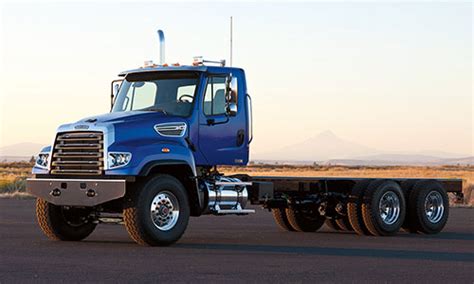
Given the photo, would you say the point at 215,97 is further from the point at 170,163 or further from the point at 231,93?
the point at 170,163

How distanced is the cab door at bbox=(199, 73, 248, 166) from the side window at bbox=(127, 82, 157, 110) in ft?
3.71

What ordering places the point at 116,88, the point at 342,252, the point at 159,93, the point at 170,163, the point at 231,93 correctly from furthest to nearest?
the point at 116,88 → the point at 159,93 → the point at 231,93 → the point at 170,163 → the point at 342,252

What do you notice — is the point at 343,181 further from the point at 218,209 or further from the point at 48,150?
the point at 48,150

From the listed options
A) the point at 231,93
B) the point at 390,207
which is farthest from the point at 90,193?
the point at 390,207

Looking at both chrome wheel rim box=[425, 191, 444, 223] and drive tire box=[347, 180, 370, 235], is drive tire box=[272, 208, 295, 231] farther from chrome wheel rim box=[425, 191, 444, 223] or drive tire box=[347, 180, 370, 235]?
chrome wheel rim box=[425, 191, 444, 223]

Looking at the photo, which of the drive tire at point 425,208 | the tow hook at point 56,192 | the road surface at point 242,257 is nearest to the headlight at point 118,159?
the tow hook at point 56,192

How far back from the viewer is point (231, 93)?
19031 mm

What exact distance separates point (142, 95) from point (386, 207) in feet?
19.2

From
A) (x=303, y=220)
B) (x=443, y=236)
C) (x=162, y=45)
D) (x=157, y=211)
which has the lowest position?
(x=443, y=236)

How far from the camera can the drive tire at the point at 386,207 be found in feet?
69.1

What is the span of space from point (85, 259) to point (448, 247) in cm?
692

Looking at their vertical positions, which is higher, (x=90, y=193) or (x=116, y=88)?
(x=116, y=88)

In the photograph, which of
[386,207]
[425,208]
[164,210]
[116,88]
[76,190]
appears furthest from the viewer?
[425,208]

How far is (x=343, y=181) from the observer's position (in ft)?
72.3
